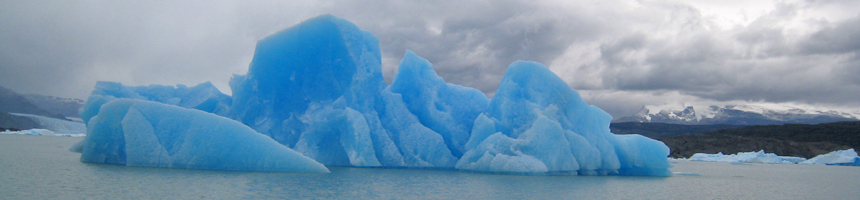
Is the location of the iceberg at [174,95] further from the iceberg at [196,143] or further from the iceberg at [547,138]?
the iceberg at [547,138]

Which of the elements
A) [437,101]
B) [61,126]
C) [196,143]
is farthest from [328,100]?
[61,126]

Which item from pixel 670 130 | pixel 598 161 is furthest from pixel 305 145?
pixel 670 130

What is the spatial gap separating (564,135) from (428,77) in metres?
5.38

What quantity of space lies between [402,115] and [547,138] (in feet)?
15.8

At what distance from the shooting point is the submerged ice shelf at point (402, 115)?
48.0ft

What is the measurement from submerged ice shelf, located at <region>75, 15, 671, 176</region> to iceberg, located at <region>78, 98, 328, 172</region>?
3.30 m

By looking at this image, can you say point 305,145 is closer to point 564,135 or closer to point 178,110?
point 178,110

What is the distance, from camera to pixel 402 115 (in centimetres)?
1650

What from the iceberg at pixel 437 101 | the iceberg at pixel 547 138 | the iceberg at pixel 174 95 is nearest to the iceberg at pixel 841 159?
the iceberg at pixel 547 138

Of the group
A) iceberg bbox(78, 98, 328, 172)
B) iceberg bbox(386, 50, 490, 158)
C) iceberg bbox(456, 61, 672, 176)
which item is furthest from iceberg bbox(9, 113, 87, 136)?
iceberg bbox(456, 61, 672, 176)

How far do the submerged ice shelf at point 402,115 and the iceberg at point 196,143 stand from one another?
3300mm

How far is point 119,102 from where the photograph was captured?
40.7 ft

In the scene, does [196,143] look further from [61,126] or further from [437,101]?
[61,126]

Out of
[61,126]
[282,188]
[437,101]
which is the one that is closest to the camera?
[282,188]
